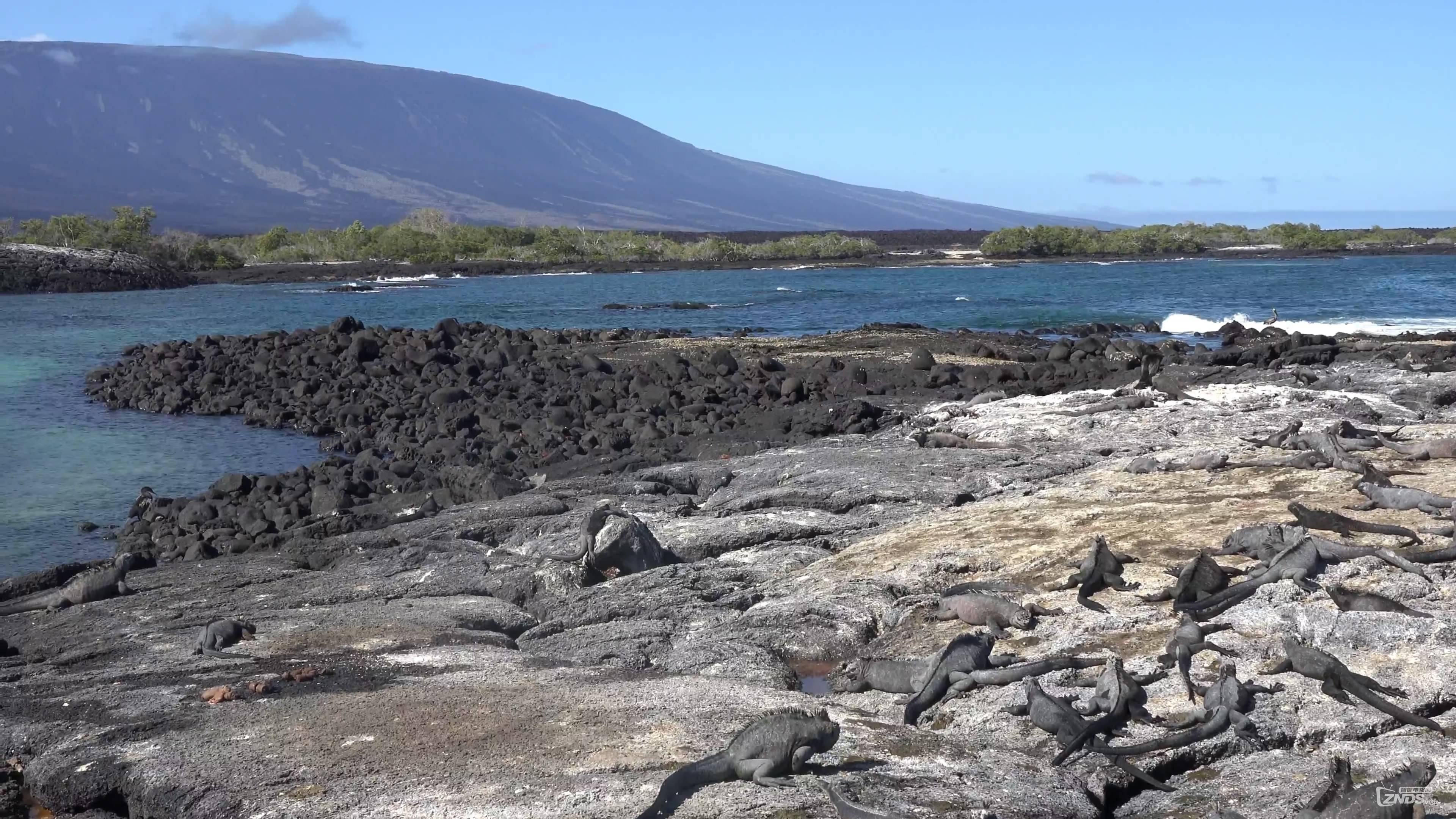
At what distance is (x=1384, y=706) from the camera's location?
5.71m

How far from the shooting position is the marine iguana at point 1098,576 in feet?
25.3

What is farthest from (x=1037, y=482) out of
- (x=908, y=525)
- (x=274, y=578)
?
(x=274, y=578)

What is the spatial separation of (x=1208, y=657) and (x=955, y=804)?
207 centimetres

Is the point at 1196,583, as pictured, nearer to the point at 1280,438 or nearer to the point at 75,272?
the point at 1280,438

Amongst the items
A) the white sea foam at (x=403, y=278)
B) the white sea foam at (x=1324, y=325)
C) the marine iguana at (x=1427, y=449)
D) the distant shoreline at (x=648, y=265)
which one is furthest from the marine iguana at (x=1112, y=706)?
the distant shoreline at (x=648, y=265)

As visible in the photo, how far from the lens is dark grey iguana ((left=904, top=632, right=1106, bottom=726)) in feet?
21.3

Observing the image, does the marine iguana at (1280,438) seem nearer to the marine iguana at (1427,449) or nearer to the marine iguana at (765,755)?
the marine iguana at (1427,449)

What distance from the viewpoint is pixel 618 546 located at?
9078mm

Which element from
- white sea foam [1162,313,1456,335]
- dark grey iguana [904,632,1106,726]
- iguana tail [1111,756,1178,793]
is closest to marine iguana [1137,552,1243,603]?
dark grey iguana [904,632,1106,726]

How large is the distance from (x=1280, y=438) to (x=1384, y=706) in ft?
20.3

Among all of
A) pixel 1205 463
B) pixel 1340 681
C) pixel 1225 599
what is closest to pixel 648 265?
pixel 1205 463

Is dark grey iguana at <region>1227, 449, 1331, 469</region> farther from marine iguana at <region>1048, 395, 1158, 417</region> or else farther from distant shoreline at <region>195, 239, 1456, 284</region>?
distant shoreline at <region>195, 239, 1456, 284</region>

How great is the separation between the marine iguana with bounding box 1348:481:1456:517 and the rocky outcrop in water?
208ft

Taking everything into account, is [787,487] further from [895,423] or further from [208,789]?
[208,789]
